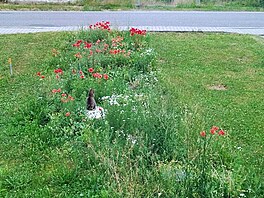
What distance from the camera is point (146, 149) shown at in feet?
15.4

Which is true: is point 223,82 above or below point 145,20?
below

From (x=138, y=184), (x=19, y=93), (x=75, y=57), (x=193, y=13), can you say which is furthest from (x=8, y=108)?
(x=193, y=13)

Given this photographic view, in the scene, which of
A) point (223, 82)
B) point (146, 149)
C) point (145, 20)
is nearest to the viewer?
point (146, 149)

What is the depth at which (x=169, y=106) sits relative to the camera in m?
5.55

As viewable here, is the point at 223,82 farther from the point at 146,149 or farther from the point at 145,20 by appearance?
the point at 145,20

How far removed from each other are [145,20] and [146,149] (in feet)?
34.6

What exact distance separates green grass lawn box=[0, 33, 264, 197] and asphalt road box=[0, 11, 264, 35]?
484 centimetres

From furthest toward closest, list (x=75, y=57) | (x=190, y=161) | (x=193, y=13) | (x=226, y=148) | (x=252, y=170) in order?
(x=193, y=13), (x=75, y=57), (x=226, y=148), (x=252, y=170), (x=190, y=161)

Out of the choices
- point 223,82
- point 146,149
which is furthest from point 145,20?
point 146,149

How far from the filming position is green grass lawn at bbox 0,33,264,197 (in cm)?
426

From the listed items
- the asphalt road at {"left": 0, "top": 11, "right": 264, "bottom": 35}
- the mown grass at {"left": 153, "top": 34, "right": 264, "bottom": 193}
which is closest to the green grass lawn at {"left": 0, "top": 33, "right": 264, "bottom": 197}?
the mown grass at {"left": 153, "top": 34, "right": 264, "bottom": 193}

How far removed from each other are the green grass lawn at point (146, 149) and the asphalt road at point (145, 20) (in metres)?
4.84

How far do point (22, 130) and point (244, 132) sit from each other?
9.69ft

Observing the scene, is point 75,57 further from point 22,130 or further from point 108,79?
point 22,130
